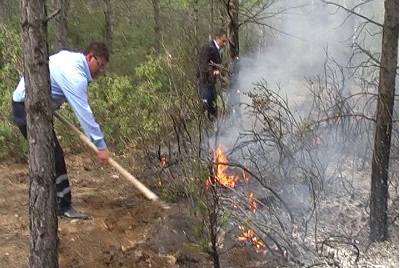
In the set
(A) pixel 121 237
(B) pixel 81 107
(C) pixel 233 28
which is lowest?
(A) pixel 121 237

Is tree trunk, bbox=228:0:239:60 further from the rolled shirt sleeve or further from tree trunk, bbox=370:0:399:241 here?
the rolled shirt sleeve

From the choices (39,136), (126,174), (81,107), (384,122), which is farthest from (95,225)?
(384,122)

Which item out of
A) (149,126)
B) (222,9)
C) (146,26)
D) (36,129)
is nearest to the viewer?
(36,129)

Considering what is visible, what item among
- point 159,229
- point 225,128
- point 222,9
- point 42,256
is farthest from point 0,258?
point 222,9

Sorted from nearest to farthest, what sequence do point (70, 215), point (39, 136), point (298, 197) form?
1. point (39, 136)
2. point (70, 215)
3. point (298, 197)

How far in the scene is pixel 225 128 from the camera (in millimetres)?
7656

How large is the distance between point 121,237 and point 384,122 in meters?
2.51

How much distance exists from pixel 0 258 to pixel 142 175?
2.36 metres

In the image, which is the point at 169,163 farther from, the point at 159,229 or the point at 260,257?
the point at 260,257

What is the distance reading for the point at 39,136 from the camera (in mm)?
3498

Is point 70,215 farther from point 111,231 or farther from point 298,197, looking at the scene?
point 298,197

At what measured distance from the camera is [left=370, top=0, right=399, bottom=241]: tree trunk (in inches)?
186

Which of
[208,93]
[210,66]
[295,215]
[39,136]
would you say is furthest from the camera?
[208,93]

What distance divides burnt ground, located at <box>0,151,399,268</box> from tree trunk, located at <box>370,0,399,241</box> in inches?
9.5
